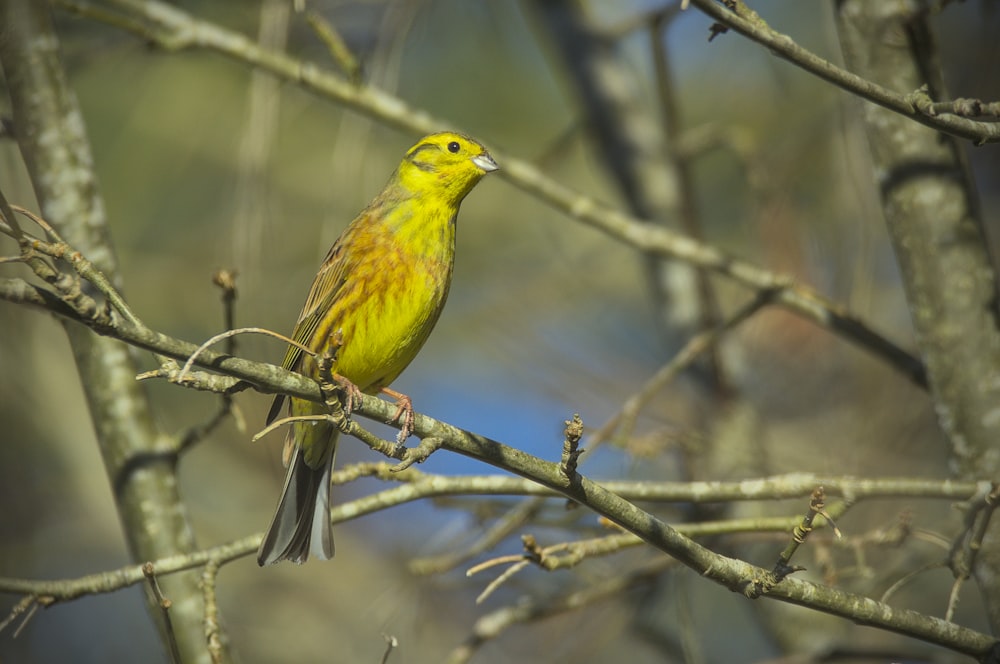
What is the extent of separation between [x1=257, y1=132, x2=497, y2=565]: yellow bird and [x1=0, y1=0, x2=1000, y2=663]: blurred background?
6.7 inches

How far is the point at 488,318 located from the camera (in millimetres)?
6711

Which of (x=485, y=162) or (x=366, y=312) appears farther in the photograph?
(x=485, y=162)

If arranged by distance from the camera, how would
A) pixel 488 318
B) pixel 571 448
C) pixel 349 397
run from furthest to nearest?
pixel 488 318, pixel 349 397, pixel 571 448

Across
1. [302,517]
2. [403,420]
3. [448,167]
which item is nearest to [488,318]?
[448,167]

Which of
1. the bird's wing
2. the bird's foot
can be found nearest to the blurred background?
the bird's wing

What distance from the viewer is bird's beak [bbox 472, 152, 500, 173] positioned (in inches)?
158

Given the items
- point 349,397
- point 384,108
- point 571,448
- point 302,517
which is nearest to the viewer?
point 571,448

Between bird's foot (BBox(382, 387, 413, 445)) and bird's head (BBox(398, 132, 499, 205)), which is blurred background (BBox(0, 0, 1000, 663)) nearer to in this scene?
bird's head (BBox(398, 132, 499, 205))

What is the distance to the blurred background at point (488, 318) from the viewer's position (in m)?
4.09

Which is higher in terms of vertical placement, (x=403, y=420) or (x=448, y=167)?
(x=448, y=167)

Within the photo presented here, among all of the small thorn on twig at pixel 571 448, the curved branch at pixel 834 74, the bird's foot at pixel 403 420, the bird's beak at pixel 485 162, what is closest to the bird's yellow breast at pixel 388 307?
the bird's beak at pixel 485 162

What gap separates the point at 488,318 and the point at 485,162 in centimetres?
274

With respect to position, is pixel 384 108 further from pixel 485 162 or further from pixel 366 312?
pixel 366 312

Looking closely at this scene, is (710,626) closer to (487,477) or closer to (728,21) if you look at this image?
(487,477)
